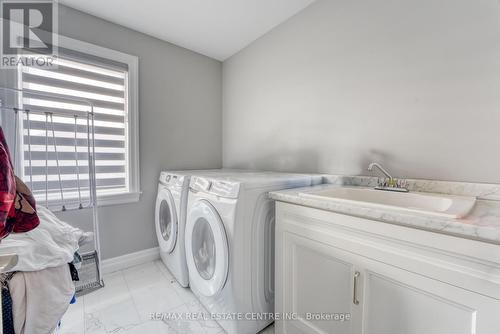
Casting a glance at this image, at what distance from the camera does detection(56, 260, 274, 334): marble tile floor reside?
138cm

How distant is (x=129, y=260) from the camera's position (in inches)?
83.7

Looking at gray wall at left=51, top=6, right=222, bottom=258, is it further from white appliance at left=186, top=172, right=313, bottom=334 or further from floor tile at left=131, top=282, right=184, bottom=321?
white appliance at left=186, top=172, right=313, bottom=334

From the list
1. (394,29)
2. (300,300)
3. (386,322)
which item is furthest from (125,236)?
(394,29)

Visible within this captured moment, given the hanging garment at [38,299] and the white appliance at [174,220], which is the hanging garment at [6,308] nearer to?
the hanging garment at [38,299]

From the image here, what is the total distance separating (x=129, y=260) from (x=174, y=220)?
2.80ft

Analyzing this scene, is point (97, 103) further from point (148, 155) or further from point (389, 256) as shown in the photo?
point (389, 256)

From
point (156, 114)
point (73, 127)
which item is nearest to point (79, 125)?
point (73, 127)

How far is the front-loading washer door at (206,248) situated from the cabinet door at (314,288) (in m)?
0.33

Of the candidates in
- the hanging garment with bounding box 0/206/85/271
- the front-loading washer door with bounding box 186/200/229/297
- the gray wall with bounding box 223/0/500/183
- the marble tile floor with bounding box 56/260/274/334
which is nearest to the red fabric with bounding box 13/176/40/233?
the hanging garment with bounding box 0/206/85/271

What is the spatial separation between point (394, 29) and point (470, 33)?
15.0 inches

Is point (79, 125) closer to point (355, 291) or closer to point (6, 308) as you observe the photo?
point (6, 308)

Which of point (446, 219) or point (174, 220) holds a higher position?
point (446, 219)

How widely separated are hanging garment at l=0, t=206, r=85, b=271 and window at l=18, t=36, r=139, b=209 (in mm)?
816

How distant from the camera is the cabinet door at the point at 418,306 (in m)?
0.64
